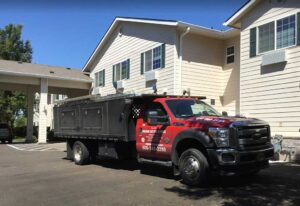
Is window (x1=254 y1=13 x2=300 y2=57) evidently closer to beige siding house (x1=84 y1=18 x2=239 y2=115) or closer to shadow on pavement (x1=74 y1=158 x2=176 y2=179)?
beige siding house (x1=84 y1=18 x2=239 y2=115)

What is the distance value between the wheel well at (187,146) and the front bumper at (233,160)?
0.35 metres

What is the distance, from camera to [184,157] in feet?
30.5

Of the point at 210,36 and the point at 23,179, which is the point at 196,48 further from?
the point at 23,179

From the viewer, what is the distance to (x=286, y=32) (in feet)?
47.8

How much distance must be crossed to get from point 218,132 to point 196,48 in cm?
1138

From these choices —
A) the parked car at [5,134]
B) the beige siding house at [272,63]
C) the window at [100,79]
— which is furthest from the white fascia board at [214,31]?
the parked car at [5,134]

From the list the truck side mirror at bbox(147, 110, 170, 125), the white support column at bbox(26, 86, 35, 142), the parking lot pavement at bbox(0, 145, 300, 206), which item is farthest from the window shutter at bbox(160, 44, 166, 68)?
the white support column at bbox(26, 86, 35, 142)

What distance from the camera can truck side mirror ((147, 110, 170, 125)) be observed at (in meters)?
10.1

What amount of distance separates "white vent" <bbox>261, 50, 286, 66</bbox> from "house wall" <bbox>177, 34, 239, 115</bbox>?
415cm

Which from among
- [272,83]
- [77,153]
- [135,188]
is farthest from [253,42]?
[135,188]

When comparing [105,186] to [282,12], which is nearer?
[105,186]

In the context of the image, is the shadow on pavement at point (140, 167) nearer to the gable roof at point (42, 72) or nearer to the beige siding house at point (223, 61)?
the beige siding house at point (223, 61)

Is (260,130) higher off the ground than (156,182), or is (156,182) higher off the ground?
(260,130)

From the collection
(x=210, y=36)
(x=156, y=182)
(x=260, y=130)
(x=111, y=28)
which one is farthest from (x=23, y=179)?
(x=111, y=28)
